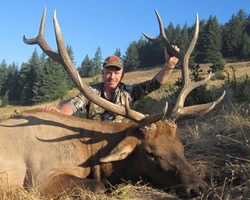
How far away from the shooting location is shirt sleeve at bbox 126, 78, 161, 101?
6046 millimetres

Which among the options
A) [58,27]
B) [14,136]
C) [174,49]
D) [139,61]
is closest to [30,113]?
[14,136]

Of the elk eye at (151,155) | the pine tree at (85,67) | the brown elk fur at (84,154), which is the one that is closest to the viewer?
the brown elk fur at (84,154)

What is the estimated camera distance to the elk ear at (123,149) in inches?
149

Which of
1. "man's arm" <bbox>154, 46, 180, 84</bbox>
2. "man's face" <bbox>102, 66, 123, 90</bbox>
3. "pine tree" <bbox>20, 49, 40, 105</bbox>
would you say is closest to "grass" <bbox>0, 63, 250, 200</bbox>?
"man's arm" <bbox>154, 46, 180, 84</bbox>

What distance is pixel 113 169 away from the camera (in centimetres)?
423

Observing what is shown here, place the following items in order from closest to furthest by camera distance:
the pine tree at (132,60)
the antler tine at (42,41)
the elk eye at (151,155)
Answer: the elk eye at (151,155), the antler tine at (42,41), the pine tree at (132,60)

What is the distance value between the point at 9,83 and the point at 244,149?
292 feet

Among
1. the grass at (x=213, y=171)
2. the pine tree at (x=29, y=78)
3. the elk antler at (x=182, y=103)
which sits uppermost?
the pine tree at (x=29, y=78)

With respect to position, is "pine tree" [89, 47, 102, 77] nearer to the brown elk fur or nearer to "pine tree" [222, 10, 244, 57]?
"pine tree" [222, 10, 244, 57]

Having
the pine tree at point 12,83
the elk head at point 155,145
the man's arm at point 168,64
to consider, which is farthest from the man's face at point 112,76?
the pine tree at point 12,83

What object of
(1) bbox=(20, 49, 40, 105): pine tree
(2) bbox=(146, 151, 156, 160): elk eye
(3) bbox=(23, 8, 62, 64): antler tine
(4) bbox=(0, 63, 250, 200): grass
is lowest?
(4) bbox=(0, 63, 250, 200): grass

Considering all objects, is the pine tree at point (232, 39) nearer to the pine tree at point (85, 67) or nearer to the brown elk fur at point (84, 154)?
the pine tree at point (85, 67)

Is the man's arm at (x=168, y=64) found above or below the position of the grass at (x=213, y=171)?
above

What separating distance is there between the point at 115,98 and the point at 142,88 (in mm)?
595
